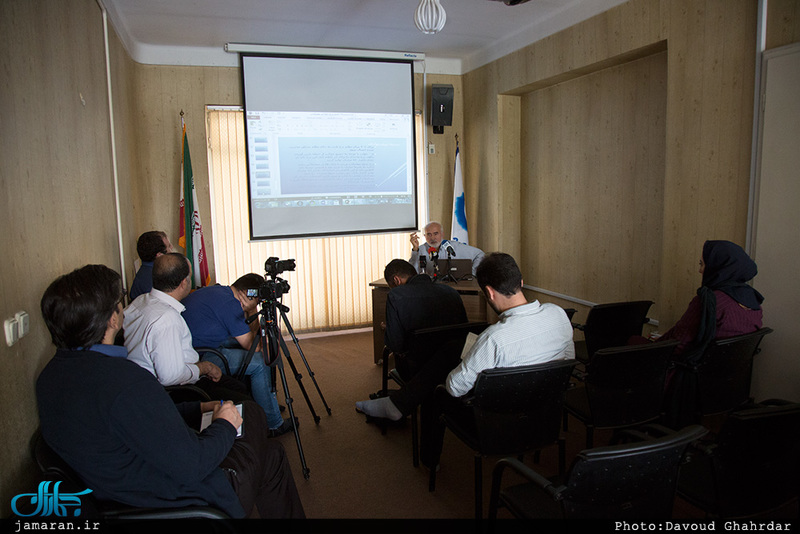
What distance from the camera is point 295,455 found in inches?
123

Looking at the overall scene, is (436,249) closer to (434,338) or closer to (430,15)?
(434,338)

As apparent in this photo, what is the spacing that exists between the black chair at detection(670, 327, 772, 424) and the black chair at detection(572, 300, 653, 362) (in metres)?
0.59

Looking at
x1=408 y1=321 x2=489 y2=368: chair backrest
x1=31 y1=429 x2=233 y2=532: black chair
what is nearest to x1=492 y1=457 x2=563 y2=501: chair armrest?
x1=31 y1=429 x2=233 y2=532: black chair

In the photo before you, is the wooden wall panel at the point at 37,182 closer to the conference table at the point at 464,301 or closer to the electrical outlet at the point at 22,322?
the electrical outlet at the point at 22,322

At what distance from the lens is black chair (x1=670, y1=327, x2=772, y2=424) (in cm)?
238

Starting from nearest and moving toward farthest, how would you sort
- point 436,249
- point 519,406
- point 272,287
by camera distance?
1. point 519,406
2. point 272,287
3. point 436,249

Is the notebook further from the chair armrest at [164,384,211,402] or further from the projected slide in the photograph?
the chair armrest at [164,384,211,402]

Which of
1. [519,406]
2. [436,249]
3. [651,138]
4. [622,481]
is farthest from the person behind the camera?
[436,249]

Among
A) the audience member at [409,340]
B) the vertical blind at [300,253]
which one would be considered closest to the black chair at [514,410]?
the audience member at [409,340]

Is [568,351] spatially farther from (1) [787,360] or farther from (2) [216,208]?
(2) [216,208]

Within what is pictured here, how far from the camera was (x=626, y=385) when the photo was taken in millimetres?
2365

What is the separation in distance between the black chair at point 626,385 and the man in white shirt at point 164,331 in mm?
1821

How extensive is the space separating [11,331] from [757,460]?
241cm

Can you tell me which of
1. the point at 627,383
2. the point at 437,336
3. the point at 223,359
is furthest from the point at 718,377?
the point at 223,359
